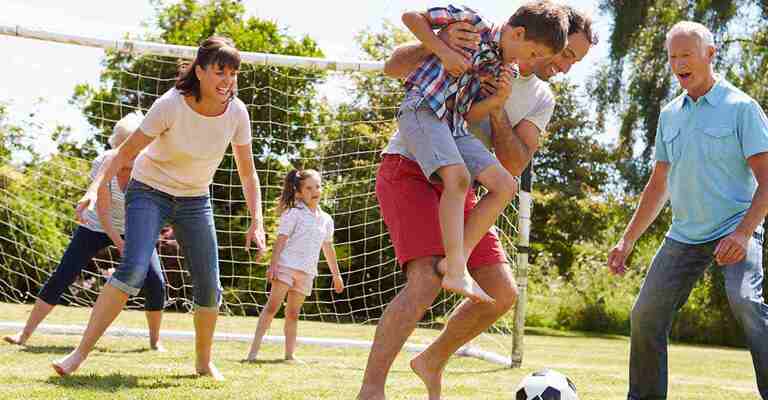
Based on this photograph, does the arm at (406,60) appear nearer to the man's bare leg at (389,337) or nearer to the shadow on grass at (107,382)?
the man's bare leg at (389,337)

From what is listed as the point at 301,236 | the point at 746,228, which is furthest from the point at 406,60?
the point at 301,236

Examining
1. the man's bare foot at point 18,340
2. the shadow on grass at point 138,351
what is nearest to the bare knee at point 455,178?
the shadow on grass at point 138,351

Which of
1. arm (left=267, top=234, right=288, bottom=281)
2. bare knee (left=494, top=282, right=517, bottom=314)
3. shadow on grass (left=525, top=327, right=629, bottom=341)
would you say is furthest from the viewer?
shadow on grass (left=525, top=327, right=629, bottom=341)

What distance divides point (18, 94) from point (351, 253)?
14.8 ft

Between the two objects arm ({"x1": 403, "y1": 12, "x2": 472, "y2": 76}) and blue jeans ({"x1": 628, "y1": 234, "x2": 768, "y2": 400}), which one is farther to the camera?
blue jeans ({"x1": 628, "y1": 234, "x2": 768, "y2": 400})

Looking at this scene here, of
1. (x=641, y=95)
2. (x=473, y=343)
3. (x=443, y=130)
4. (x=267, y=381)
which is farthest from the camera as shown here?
(x=641, y=95)

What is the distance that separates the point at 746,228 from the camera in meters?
4.10

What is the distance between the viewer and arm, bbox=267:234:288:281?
6.93 meters

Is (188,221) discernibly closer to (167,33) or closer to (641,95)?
(641,95)

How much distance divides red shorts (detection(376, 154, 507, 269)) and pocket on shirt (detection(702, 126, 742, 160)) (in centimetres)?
115

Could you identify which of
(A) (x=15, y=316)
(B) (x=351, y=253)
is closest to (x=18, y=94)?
(A) (x=15, y=316)

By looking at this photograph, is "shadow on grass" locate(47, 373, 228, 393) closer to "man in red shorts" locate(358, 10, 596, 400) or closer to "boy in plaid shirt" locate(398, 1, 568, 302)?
"man in red shorts" locate(358, 10, 596, 400)

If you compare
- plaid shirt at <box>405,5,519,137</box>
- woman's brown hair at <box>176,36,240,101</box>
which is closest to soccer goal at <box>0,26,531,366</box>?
woman's brown hair at <box>176,36,240,101</box>

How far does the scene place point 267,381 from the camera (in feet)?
17.9
